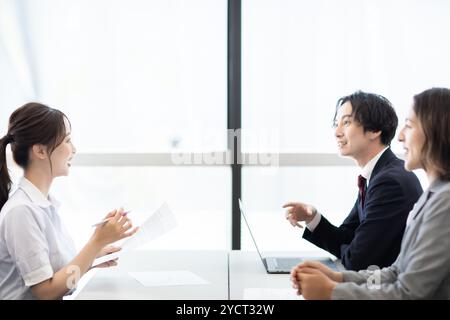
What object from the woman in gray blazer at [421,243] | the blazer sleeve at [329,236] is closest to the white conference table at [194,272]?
the blazer sleeve at [329,236]

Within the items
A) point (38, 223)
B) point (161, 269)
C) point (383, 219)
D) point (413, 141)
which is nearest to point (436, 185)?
point (413, 141)

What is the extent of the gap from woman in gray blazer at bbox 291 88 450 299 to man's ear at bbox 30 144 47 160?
2.97 ft

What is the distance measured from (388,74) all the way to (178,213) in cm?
171

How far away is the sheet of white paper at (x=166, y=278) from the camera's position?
73.2 inches

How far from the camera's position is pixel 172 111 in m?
3.80

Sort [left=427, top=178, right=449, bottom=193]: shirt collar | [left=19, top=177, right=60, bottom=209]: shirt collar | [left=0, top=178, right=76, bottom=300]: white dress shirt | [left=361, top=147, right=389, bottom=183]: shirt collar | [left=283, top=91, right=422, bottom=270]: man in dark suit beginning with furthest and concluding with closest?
[left=361, top=147, right=389, bottom=183]: shirt collar, [left=283, top=91, right=422, bottom=270]: man in dark suit, [left=19, top=177, right=60, bottom=209]: shirt collar, [left=0, top=178, right=76, bottom=300]: white dress shirt, [left=427, top=178, right=449, bottom=193]: shirt collar

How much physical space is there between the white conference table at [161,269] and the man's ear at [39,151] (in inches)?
17.9

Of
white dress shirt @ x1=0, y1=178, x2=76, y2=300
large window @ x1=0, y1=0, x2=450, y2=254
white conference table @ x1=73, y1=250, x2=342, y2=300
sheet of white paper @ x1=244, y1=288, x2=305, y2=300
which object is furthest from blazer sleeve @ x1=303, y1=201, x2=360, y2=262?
large window @ x1=0, y1=0, x2=450, y2=254

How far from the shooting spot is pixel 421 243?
4.61ft

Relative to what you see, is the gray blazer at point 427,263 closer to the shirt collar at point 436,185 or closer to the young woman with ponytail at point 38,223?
the shirt collar at point 436,185

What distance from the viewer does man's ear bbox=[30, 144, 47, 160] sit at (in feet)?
5.98

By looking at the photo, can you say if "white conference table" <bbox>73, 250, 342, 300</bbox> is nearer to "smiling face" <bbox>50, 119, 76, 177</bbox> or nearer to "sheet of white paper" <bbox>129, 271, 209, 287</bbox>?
"sheet of white paper" <bbox>129, 271, 209, 287</bbox>
